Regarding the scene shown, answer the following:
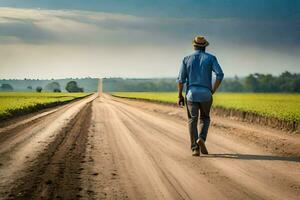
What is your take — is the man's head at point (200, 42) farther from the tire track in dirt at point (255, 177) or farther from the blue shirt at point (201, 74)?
the tire track in dirt at point (255, 177)

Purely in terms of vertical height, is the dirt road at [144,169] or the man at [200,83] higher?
the man at [200,83]

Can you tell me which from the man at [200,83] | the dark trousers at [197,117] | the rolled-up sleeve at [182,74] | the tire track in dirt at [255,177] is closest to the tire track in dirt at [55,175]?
the tire track in dirt at [255,177]

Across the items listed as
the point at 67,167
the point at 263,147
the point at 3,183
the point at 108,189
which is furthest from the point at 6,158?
the point at 263,147

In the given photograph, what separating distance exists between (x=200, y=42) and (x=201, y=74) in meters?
0.70

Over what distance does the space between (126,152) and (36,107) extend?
2881cm

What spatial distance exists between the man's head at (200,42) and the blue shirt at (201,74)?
0.09 meters

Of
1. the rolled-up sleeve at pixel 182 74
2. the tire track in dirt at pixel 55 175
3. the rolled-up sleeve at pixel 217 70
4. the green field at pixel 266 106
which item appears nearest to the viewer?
the tire track in dirt at pixel 55 175

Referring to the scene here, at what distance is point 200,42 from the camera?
31.6ft

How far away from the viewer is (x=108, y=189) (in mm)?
6109

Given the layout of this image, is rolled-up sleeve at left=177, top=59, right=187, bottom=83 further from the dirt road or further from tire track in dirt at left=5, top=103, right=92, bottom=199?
tire track in dirt at left=5, top=103, right=92, bottom=199

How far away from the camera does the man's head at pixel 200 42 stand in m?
9.62

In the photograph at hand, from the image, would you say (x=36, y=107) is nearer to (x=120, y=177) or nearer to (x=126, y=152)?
(x=126, y=152)

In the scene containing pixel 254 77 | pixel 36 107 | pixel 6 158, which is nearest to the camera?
pixel 6 158

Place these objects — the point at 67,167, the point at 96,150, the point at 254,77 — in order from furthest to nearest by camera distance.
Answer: the point at 254,77 → the point at 96,150 → the point at 67,167
